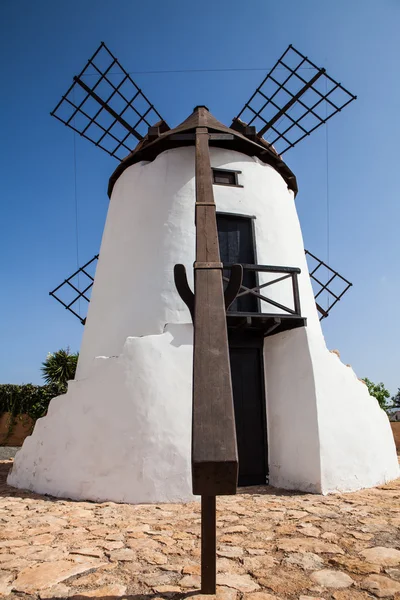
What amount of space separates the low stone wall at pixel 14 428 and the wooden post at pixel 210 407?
49.6 ft

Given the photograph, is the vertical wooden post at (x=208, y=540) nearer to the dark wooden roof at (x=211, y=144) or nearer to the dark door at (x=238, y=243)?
the dark door at (x=238, y=243)

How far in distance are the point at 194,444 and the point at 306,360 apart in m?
4.87

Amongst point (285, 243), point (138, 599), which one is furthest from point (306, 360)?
point (138, 599)

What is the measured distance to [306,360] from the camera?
6.69m

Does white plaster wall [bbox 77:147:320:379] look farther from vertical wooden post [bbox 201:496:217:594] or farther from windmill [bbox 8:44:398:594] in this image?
vertical wooden post [bbox 201:496:217:594]

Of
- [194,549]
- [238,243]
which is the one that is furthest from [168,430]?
[238,243]

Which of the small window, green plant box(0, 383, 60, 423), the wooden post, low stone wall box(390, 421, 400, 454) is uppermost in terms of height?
the small window

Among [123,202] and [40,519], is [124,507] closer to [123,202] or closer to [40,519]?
[40,519]

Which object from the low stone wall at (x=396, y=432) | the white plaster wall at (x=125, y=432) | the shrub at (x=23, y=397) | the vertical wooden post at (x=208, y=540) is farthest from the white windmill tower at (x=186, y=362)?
the shrub at (x=23, y=397)

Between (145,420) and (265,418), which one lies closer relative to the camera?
(145,420)

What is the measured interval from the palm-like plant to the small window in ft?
34.8

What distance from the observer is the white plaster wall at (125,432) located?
5.80 m

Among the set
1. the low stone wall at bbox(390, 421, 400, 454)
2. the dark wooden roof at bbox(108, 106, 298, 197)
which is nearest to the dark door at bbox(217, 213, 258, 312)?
the dark wooden roof at bbox(108, 106, 298, 197)

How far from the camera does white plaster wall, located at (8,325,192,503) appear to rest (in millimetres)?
5805
